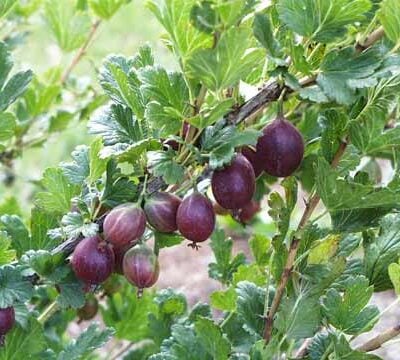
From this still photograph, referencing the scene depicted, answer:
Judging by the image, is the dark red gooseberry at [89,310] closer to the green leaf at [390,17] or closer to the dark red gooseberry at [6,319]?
the dark red gooseberry at [6,319]

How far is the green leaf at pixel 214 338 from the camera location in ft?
2.93

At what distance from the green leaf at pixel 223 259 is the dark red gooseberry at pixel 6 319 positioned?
14.2 inches

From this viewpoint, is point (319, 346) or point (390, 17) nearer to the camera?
point (390, 17)

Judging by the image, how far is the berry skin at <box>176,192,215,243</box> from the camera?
2.77 ft

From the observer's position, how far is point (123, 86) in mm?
854

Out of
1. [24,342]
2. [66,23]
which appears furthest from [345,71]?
[66,23]

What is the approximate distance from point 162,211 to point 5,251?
0.21 m

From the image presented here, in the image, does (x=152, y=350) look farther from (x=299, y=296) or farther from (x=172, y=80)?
(x=172, y=80)

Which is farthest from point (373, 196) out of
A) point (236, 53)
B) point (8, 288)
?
point (8, 288)

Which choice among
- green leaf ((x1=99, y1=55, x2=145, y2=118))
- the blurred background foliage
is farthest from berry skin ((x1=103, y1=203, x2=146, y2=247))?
the blurred background foliage

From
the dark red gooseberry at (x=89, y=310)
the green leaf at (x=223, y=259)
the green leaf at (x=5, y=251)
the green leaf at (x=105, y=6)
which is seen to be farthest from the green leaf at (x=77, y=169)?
the green leaf at (x=105, y=6)

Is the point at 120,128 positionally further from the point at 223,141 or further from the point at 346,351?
the point at 346,351

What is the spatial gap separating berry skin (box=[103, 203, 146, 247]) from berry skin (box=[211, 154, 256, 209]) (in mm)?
85

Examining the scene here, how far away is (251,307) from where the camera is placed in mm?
967
